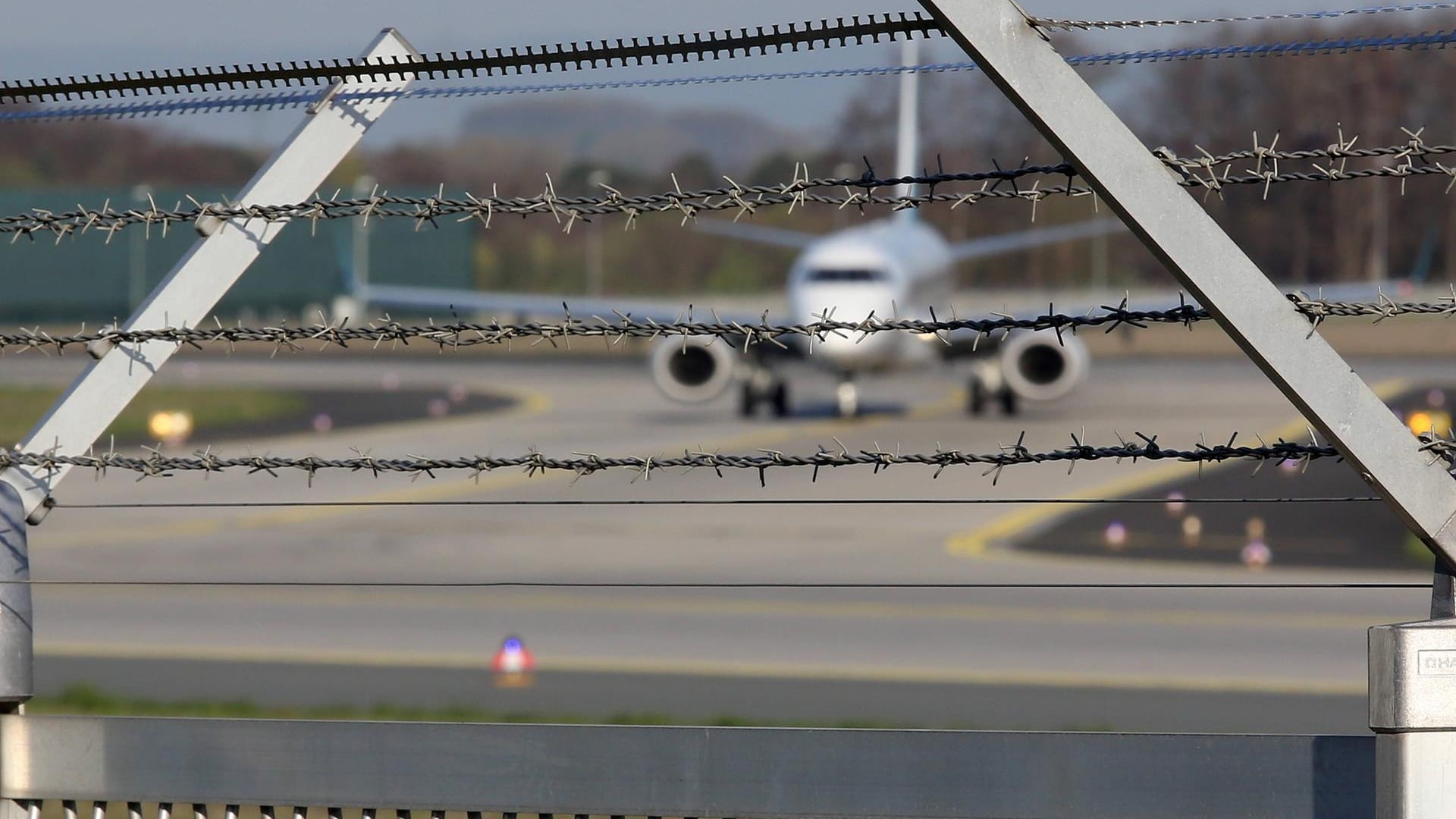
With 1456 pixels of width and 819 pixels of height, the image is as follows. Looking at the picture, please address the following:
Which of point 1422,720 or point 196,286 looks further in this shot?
point 196,286

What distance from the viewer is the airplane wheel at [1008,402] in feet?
87.3

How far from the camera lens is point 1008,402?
26.8 meters

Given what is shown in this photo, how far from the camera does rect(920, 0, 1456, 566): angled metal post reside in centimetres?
216

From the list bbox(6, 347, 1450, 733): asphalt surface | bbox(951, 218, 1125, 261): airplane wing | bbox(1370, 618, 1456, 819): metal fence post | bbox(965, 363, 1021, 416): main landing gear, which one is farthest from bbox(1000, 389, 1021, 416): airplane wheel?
bbox(1370, 618, 1456, 819): metal fence post

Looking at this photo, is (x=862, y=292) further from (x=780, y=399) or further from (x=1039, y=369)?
(x=780, y=399)

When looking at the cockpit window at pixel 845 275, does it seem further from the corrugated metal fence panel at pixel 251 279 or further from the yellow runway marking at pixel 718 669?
the corrugated metal fence panel at pixel 251 279

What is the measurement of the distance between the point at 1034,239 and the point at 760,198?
3784cm

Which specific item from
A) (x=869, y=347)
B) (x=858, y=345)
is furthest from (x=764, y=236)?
(x=858, y=345)

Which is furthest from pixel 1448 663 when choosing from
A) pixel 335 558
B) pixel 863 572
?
pixel 335 558

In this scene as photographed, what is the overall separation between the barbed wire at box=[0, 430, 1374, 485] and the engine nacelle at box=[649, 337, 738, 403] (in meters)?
20.0

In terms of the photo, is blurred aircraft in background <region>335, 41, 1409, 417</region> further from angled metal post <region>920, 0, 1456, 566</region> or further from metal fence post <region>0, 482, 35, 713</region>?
angled metal post <region>920, 0, 1456, 566</region>

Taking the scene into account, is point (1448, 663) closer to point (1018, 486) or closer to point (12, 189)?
point (1018, 486)

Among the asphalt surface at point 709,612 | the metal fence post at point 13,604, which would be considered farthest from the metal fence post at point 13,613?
the asphalt surface at point 709,612

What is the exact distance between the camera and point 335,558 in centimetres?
1435
